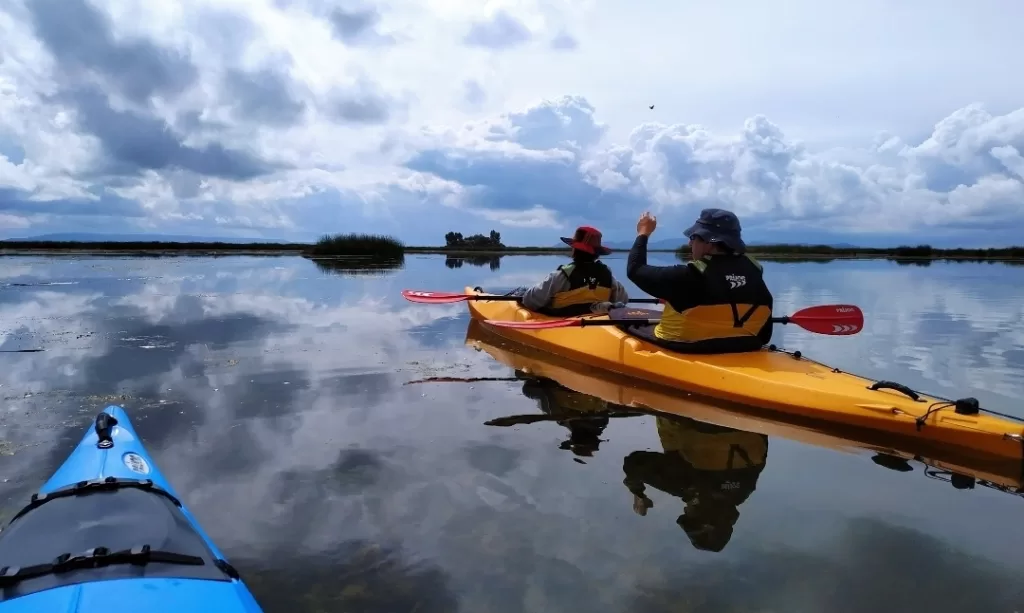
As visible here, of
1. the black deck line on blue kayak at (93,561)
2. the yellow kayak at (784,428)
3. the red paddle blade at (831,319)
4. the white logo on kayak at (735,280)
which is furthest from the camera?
the red paddle blade at (831,319)

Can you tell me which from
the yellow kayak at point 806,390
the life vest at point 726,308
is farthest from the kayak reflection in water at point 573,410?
the life vest at point 726,308

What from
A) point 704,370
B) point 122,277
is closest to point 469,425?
point 704,370

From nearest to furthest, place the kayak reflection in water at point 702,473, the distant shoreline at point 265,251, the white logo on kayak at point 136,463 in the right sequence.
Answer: the white logo on kayak at point 136,463 < the kayak reflection in water at point 702,473 < the distant shoreline at point 265,251

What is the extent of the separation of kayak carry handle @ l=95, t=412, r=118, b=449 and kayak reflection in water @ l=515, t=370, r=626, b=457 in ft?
10.5

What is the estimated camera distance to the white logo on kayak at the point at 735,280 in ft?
21.9

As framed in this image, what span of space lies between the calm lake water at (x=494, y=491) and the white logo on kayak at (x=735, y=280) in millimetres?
1678

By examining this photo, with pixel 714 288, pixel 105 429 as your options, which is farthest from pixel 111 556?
pixel 714 288

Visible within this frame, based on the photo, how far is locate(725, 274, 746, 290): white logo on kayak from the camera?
6660 mm

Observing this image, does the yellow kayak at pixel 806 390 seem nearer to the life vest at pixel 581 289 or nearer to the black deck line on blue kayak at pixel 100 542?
the life vest at pixel 581 289

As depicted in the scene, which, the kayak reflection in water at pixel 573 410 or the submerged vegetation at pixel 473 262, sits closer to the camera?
the kayak reflection in water at pixel 573 410

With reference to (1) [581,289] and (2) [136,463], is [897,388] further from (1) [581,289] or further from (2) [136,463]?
(2) [136,463]

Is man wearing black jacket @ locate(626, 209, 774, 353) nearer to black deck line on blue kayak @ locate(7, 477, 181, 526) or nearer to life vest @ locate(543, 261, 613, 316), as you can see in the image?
life vest @ locate(543, 261, 613, 316)

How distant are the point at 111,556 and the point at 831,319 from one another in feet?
24.1

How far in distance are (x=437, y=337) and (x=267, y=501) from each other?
22.3 feet
